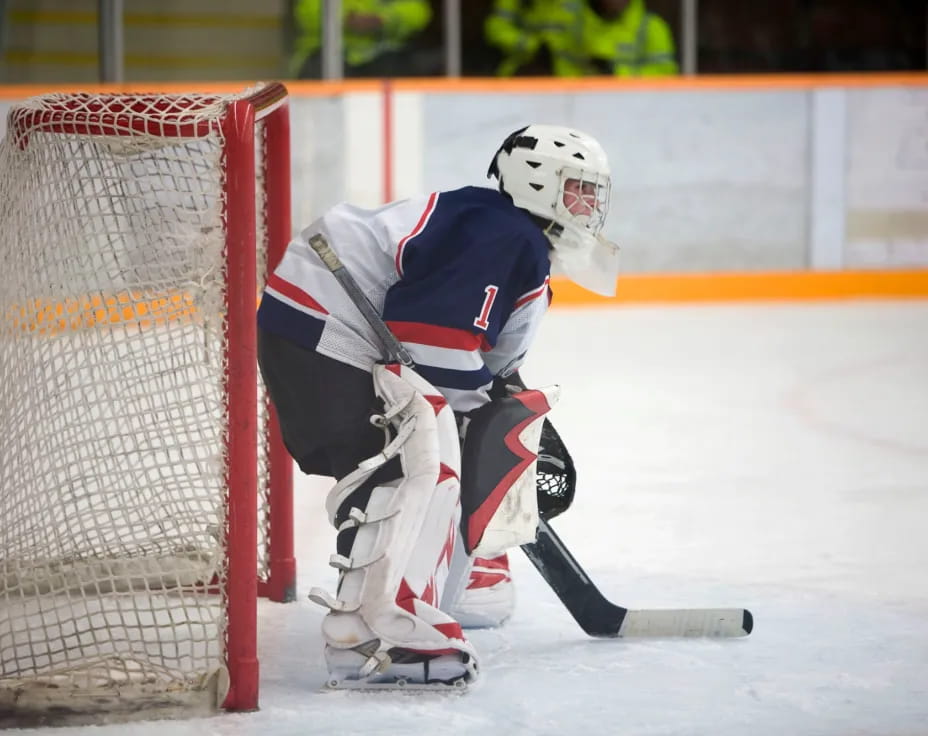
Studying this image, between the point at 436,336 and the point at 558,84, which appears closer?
the point at 436,336

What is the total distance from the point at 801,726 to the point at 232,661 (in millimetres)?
804

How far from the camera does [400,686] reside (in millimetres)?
2254

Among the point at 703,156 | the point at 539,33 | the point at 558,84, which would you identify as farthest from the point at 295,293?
the point at 539,33

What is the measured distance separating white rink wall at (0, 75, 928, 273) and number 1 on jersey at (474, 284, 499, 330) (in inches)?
168

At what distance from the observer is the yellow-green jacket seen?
23.7 ft

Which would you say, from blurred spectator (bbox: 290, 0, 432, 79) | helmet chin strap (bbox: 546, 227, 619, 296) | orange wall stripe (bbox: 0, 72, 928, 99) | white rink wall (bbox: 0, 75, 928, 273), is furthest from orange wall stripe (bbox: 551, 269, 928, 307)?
helmet chin strap (bbox: 546, 227, 619, 296)

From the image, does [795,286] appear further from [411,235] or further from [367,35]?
[411,235]

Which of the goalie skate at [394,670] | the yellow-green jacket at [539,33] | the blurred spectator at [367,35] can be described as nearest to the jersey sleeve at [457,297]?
the goalie skate at [394,670]

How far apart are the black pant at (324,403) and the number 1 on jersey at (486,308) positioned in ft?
0.71

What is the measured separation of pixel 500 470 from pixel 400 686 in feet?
1.16

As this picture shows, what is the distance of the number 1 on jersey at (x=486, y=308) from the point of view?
2.19 m

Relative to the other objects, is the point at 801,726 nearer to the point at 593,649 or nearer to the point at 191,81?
the point at 593,649

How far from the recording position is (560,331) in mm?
6043

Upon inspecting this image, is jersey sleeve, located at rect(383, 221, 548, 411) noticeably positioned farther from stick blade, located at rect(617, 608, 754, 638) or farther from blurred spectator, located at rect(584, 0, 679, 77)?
blurred spectator, located at rect(584, 0, 679, 77)
